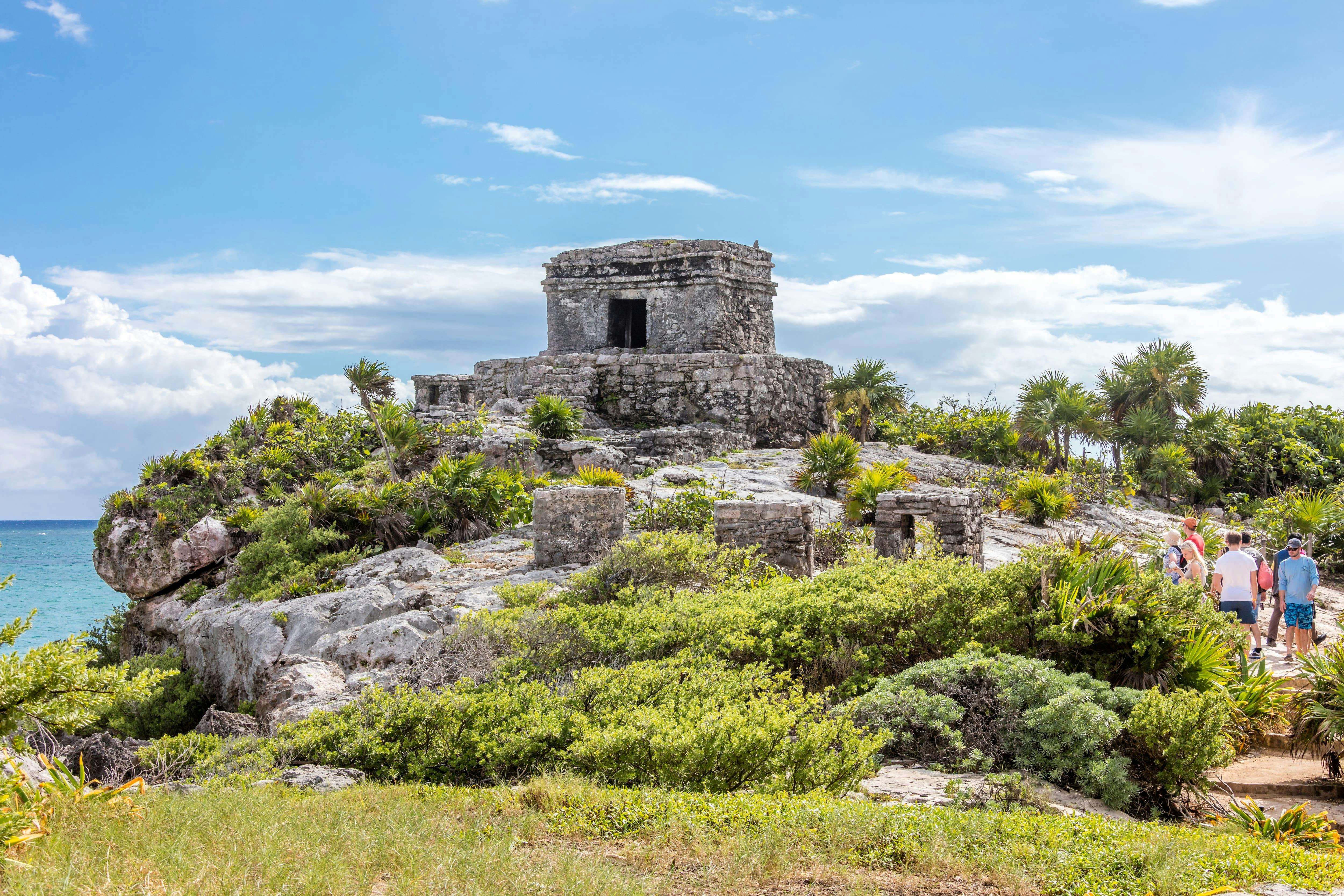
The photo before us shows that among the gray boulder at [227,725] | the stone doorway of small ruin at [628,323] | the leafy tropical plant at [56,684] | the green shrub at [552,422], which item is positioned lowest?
the gray boulder at [227,725]

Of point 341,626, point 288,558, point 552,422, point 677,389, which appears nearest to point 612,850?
point 341,626

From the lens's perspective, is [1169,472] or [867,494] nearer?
[867,494]

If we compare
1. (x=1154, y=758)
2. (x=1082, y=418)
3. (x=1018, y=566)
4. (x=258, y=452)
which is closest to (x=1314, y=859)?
(x=1154, y=758)

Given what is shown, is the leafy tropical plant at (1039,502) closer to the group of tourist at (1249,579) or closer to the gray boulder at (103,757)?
the group of tourist at (1249,579)

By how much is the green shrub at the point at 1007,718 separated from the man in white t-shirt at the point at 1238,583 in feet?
12.1

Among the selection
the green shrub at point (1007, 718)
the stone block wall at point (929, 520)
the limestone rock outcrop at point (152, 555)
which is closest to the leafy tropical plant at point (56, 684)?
the green shrub at point (1007, 718)

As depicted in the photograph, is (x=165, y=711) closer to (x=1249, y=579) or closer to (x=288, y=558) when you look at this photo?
(x=288, y=558)

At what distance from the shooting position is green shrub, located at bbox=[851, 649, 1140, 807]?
594cm

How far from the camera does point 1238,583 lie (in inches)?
377

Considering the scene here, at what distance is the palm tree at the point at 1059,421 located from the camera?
67.9ft

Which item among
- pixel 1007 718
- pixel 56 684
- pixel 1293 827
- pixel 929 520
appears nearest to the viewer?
pixel 56 684

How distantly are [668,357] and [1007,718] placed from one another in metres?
13.9

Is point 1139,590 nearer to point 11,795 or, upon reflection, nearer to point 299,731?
point 299,731

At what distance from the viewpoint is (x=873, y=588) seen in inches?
322
